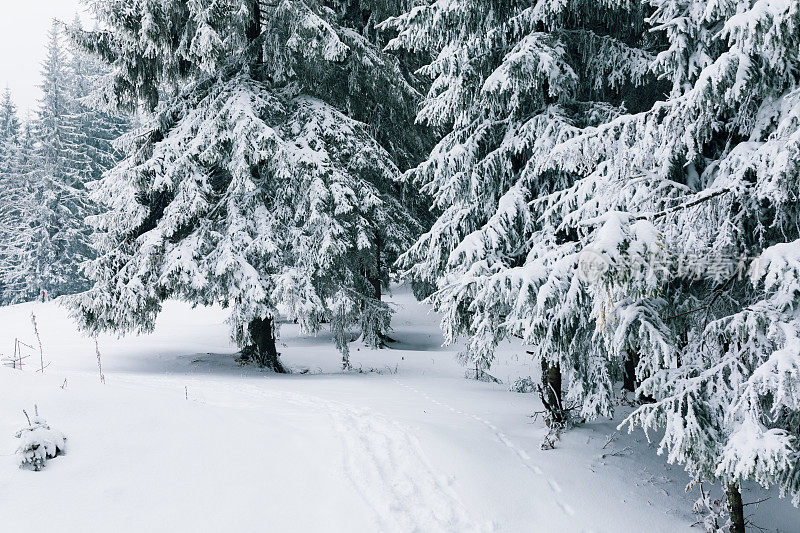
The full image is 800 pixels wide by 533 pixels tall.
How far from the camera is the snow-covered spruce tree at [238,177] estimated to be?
9.52 metres

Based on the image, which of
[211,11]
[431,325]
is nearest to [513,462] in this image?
[211,11]

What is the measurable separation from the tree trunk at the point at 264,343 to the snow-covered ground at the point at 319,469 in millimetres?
3198

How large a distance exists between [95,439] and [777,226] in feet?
19.9

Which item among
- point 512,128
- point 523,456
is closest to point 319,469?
point 523,456

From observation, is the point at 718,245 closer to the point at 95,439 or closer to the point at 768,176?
the point at 768,176

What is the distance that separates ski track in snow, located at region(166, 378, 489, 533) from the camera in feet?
13.6

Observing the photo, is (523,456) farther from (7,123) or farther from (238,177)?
(7,123)

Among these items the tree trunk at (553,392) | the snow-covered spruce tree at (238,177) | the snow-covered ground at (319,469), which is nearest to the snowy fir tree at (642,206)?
the tree trunk at (553,392)

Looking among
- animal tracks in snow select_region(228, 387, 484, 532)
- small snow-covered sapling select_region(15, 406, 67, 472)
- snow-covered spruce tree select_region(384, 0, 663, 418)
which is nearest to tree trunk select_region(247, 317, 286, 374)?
snow-covered spruce tree select_region(384, 0, 663, 418)

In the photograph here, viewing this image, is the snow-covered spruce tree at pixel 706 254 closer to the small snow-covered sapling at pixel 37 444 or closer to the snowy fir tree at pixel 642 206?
the snowy fir tree at pixel 642 206

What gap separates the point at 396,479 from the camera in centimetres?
476

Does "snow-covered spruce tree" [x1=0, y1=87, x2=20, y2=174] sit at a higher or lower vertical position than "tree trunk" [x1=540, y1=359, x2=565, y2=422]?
higher

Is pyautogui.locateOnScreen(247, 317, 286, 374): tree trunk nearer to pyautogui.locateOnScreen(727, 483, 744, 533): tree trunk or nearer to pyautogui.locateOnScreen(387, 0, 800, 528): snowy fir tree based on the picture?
pyautogui.locateOnScreen(387, 0, 800, 528): snowy fir tree

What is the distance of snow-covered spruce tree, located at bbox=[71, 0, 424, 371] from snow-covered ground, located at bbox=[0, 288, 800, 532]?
2.56 metres
